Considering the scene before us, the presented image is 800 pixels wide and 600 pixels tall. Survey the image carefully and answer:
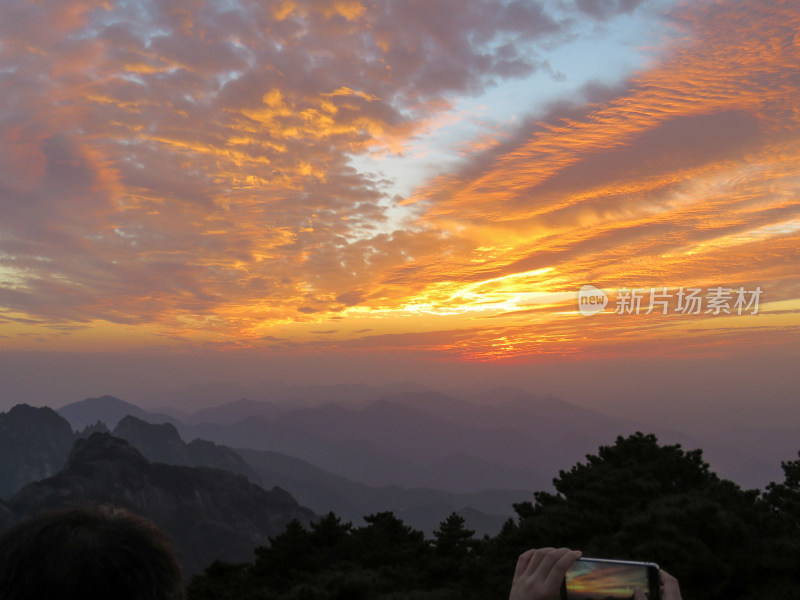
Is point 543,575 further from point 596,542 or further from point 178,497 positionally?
point 178,497

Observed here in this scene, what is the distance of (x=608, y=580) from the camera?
2236 millimetres

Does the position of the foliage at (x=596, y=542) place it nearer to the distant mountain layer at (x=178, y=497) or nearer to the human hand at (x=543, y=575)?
the human hand at (x=543, y=575)

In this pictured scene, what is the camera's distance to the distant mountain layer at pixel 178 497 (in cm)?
9762

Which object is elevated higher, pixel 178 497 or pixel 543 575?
pixel 543 575

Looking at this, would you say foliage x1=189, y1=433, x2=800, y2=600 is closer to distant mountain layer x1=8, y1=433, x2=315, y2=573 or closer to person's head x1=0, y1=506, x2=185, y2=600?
person's head x1=0, y1=506, x2=185, y2=600

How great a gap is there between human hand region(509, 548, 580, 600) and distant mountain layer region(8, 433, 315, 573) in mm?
112934

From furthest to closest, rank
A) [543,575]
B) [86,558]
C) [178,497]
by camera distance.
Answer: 1. [178,497]
2. [543,575]
3. [86,558]

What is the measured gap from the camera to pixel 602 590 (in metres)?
2.21

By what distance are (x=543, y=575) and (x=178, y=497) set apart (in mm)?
130652

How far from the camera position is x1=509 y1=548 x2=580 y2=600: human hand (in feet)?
6.97

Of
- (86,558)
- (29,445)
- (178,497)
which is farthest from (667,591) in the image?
(29,445)

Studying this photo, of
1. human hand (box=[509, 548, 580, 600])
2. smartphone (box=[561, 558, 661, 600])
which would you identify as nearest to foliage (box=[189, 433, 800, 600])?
smartphone (box=[561, 558, 661, 600])

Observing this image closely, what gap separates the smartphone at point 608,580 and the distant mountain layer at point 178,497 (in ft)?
371

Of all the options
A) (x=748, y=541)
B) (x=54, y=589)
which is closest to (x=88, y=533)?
(x=54, y=589)
